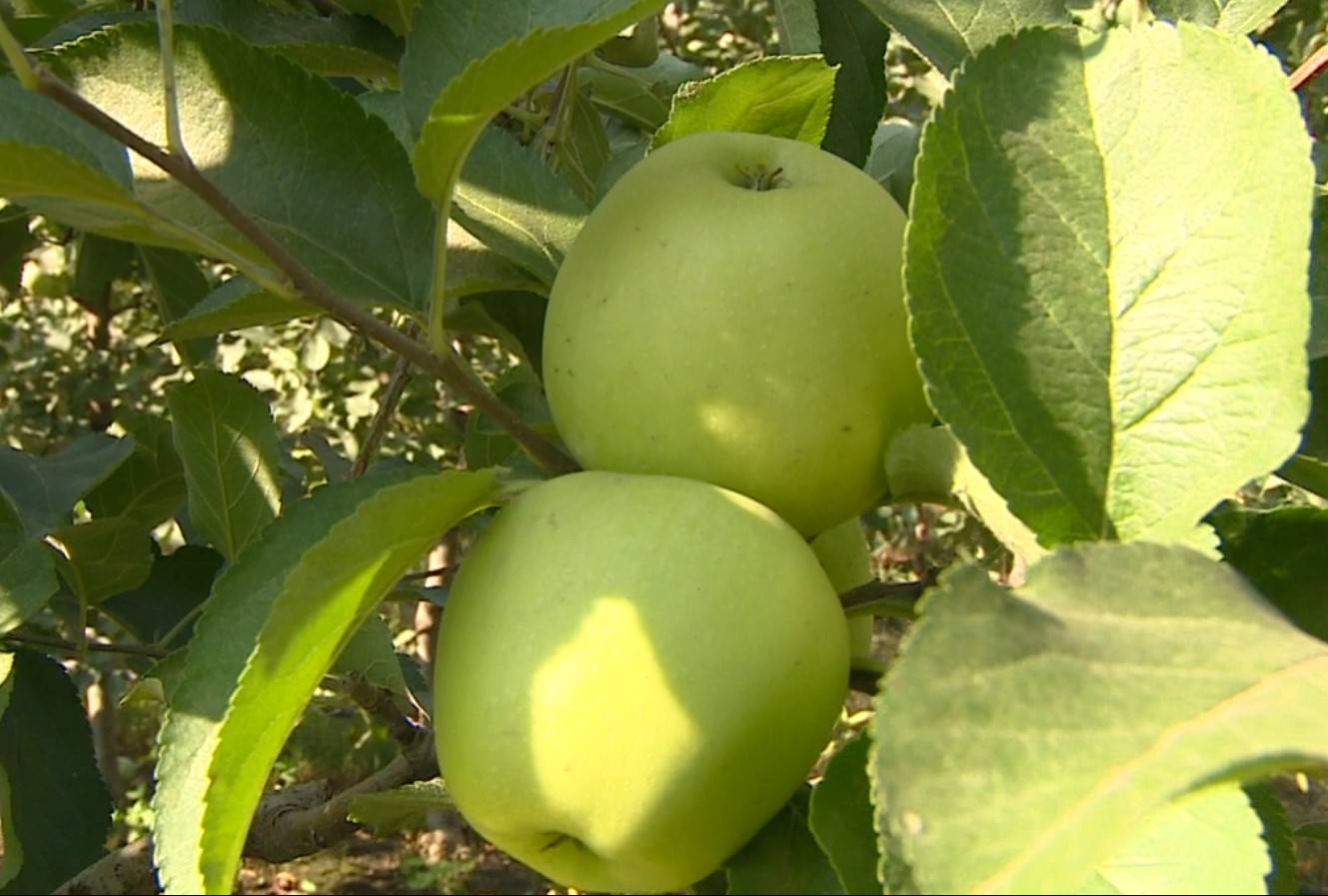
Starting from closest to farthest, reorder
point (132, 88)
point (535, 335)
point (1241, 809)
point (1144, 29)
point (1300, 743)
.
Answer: point (1300, 743), point (1241, 809), point (1144, 29), point (132, 88), point (535, 335)

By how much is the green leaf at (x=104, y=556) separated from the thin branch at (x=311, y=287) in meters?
0.59

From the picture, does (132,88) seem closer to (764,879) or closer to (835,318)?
(835,318)

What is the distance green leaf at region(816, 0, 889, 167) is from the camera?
0.92 metres

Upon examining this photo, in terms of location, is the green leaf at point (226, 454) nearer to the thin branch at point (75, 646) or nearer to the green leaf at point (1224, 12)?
the thin branch at point (75, 646)

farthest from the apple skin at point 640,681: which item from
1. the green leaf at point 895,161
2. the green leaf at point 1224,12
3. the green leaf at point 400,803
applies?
the green leaf at point 1224,12

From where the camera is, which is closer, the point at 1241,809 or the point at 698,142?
the point at 1241,809

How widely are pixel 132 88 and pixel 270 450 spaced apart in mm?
363

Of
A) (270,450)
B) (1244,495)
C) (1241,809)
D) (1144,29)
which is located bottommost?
(1244,495)

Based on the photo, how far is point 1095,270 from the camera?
1.93ft

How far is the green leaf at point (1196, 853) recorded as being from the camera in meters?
0.48

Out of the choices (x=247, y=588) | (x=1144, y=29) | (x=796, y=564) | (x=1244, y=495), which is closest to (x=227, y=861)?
(x=247, y=588)

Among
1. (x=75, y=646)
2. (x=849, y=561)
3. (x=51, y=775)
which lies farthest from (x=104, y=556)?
(x=849, y=561)

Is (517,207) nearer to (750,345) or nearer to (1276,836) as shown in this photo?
(750,345)

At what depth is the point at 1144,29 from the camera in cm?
60
